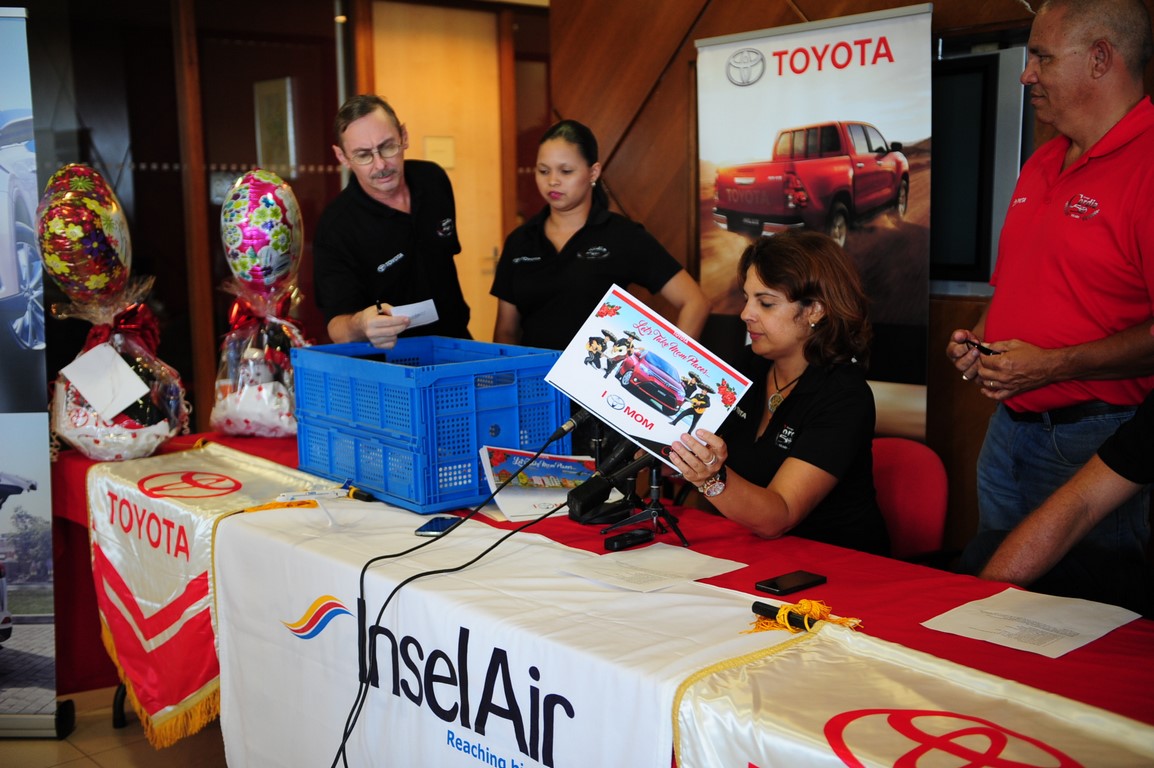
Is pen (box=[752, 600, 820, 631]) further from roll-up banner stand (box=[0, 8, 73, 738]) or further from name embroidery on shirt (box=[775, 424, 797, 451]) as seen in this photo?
roll-up banner stand (box=[0, 8, 73, 738])

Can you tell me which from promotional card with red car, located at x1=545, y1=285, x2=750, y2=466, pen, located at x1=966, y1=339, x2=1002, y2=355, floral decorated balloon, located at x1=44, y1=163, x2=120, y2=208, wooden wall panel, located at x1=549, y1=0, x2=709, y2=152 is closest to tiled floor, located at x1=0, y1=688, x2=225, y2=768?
floral decorated balloon, located at x1=44, y1=163, x2=120, y2=208

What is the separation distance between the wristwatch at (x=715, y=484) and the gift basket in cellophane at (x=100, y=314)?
1601 millimetres

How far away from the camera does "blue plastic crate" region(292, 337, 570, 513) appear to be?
83.9 inches

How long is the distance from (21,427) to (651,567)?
181 centimetres

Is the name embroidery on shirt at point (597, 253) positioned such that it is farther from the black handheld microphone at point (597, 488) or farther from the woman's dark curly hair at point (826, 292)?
the black handheld microphone at point (597, 488)

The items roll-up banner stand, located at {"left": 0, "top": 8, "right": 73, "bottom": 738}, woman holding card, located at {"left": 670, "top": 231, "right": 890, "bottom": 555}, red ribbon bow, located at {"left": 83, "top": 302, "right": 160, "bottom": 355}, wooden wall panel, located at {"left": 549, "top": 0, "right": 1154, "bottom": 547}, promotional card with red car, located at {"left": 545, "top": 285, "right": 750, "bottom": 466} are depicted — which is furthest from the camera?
wooden wall panel, located at {"left": 549, "top": 0, "right": 1154, "bottom": 547}

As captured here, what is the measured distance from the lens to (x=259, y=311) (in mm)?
2896

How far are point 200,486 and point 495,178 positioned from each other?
3967 mm

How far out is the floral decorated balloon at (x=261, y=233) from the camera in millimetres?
2779

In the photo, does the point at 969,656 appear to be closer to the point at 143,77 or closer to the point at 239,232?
the point at 239,232

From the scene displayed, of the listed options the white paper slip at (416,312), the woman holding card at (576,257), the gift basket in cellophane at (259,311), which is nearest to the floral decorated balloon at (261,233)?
the gift basket in cellophane at (259,311)

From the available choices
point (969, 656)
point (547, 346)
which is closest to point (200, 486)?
point (547, 346)

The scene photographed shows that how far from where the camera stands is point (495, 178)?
Result: 6.12 metres

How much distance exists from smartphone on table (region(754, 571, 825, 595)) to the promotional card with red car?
0.92ft
